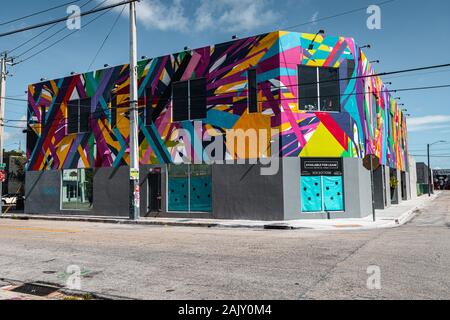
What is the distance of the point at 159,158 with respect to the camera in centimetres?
2436

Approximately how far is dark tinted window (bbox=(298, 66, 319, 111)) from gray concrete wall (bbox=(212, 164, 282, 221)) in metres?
3.80

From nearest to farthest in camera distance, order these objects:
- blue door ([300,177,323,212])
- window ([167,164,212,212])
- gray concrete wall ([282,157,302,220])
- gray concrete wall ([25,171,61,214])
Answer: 1. gray concrete wall ([282,157,302,220])
2. blue door ([300,177,323,212])
3. window ([167,164,212,212])
4. gray concrete wall ([25,171,61,214])

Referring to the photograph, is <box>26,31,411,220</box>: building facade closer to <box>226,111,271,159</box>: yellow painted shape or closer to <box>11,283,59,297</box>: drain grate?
<box>226,111,271,159</box>: yellow painted shape

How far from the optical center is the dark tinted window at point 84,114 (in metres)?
27.6

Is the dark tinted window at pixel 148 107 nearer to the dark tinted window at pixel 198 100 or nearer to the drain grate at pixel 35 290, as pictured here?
the dark tinted window at pixel 198 100

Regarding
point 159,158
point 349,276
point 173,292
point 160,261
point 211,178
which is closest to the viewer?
point 173,292

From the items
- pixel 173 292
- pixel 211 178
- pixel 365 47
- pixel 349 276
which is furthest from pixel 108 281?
pixel 365 47

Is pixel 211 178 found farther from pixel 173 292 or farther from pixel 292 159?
pixel 173 292

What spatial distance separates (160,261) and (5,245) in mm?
6119

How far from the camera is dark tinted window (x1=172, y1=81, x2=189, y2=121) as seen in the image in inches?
939

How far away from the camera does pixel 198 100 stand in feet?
77.2

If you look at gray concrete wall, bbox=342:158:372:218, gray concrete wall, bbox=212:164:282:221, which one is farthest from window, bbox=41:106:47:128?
gray concrete wall, bbox=342:158:372:218

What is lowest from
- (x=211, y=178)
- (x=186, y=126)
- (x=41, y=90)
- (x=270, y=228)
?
(x=270, y=228)

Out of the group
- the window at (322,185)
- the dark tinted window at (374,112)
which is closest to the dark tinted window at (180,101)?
the window at (322,185)
